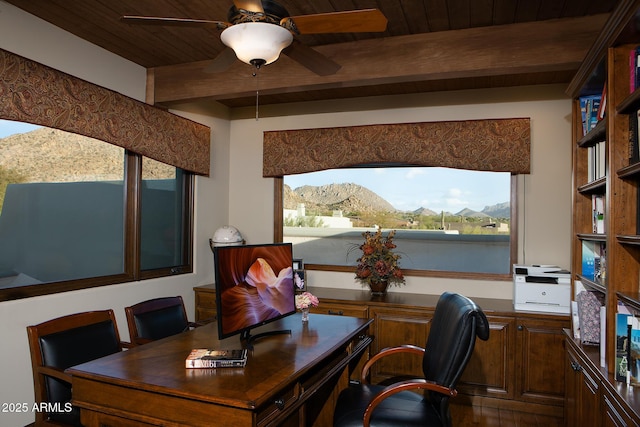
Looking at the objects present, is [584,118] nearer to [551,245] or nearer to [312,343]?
[551,245]

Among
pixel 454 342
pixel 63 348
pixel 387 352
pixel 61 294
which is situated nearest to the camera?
pixel 454 342

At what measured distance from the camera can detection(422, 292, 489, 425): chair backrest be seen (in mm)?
1963

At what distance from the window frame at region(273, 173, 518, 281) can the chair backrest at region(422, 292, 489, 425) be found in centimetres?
176

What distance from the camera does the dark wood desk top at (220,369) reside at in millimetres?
1555

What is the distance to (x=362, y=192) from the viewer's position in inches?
176

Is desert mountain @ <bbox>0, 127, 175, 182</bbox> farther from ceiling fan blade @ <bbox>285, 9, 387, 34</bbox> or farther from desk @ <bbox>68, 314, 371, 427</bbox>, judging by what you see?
ceiling fan blade @ <bbox>285, 9, 387, 34</bbox>

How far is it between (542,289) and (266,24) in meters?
2.75

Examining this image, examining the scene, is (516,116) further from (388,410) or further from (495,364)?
(388,410)

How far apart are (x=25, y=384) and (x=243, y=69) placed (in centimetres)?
257

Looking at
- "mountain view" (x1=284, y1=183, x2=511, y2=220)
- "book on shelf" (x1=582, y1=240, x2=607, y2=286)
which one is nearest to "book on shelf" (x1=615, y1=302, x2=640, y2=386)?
"book on shelf" (x1=582, y1=240, x2=607, y2=286)

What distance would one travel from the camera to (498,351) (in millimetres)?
3359

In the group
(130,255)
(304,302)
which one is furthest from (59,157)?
(304,302)

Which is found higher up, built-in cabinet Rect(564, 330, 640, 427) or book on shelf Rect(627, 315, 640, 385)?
book on shelf Rect(627, 315, 640, 385)

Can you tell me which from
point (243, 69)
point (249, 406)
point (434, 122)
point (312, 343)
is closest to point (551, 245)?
point (434, 122)
